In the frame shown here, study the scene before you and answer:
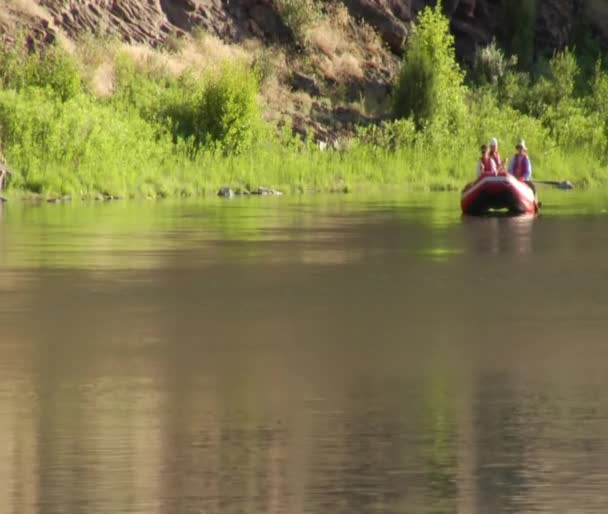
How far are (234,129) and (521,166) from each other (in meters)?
12.7

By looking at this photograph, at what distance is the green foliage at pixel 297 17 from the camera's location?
2975 inches

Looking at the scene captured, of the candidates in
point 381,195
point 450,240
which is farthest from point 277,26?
point 450,240

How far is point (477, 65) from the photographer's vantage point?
81125 mm

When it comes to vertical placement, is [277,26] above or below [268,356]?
above

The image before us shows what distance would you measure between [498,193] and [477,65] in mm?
36038

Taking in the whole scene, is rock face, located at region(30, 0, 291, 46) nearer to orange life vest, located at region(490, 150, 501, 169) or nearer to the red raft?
orange life vest, located at region(490, 150, 501, 169)

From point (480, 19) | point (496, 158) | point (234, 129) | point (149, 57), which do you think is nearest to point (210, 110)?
point (234, 129)

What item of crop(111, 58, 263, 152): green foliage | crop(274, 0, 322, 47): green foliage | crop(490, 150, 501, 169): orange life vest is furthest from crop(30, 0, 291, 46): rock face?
crop(490, 150, 501, 169): orange life vest

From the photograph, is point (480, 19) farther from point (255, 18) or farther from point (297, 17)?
point (255, 18)

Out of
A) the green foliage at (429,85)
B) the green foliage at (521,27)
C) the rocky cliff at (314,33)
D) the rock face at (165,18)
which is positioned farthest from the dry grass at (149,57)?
the green foliage at (521,27)

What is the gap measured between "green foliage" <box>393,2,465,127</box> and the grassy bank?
4cm

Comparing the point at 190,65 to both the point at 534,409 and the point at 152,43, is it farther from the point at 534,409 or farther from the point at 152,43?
the point at 534,409

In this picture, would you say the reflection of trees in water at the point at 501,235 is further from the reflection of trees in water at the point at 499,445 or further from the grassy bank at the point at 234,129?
the reflection of trees in water at the point at 499,445

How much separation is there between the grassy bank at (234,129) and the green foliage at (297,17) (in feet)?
14.8
